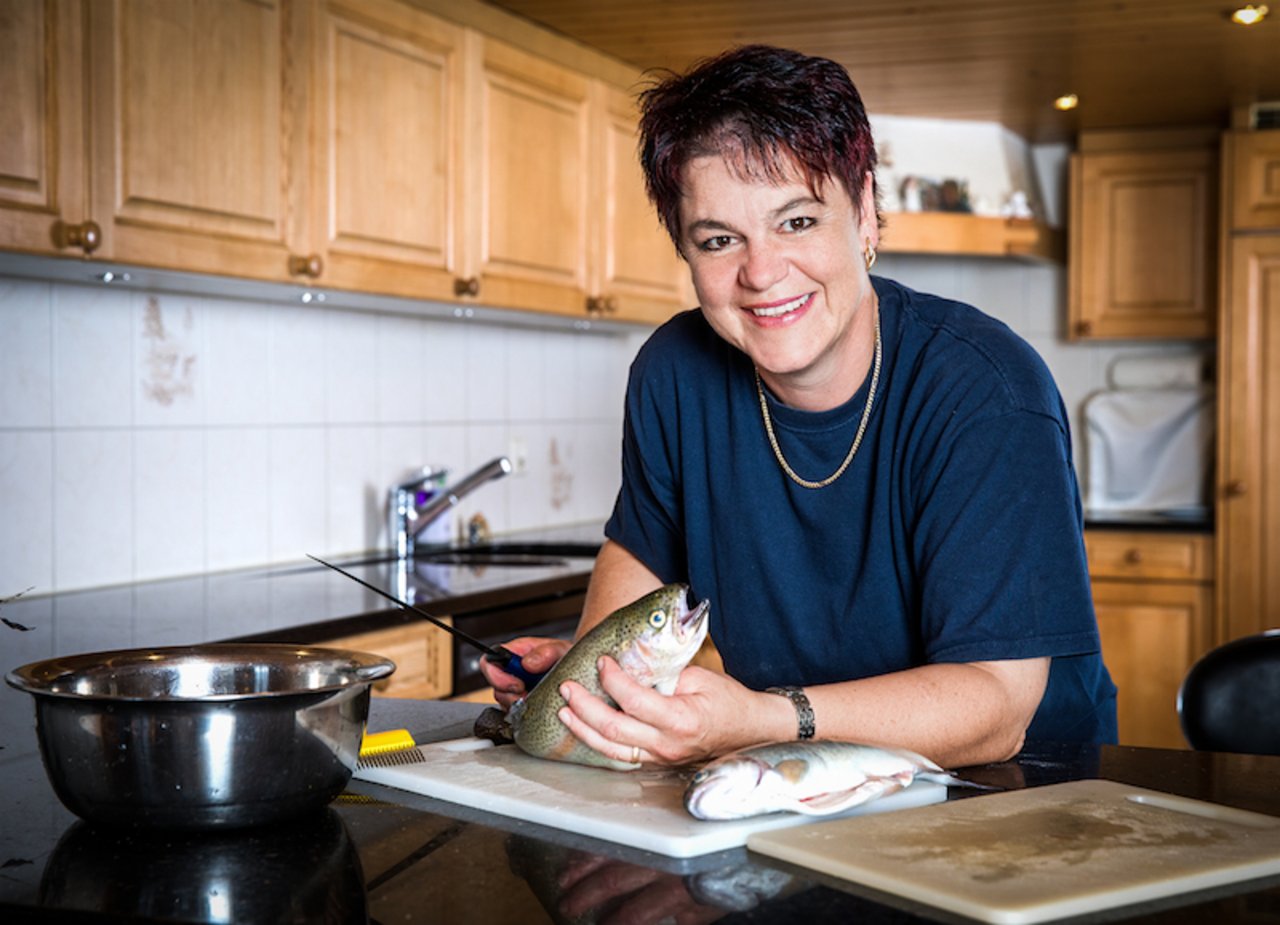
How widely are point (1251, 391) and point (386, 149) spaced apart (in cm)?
316

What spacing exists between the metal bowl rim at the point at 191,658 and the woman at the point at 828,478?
0.61 ft

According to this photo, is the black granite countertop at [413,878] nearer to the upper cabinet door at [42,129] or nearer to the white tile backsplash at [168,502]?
the upper cabinet door at [42,129]

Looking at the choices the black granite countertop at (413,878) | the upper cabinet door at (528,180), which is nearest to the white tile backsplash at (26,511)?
the upper cabinet door at (528,180)

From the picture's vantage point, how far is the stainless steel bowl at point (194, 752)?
1.01 meters

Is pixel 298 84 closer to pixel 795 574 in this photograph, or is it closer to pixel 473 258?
pixel 473 258

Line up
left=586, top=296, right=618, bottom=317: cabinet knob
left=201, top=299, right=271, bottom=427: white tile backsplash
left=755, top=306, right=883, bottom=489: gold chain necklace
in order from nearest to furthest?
1. left=755, top=306, right=883, bottom=489: gold chain necklace
2. left=201, top=299, right=271, bottom=427: white tile backsplash
3. left=586, top=296, right=618, bottom=317: cabinet knob

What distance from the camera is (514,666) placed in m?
1.47

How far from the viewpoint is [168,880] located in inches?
37.4

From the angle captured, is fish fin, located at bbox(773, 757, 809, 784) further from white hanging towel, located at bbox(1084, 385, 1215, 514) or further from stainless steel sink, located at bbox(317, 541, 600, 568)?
white hanging towel, located at bbox(1084, 385, 1215, 514)

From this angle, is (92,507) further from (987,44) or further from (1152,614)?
(1152,614)

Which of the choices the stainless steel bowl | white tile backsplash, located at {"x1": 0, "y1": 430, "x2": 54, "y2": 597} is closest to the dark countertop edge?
white tile backsplash, located at {"x1": 0, "y1": 430, "x2": 54, "y2": 597}

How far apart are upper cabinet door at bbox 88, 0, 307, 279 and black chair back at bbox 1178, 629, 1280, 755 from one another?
182cm

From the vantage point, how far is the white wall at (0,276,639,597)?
8.85 ft

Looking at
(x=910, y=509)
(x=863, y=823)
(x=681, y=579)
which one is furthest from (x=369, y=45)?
(x=863, y=823)
